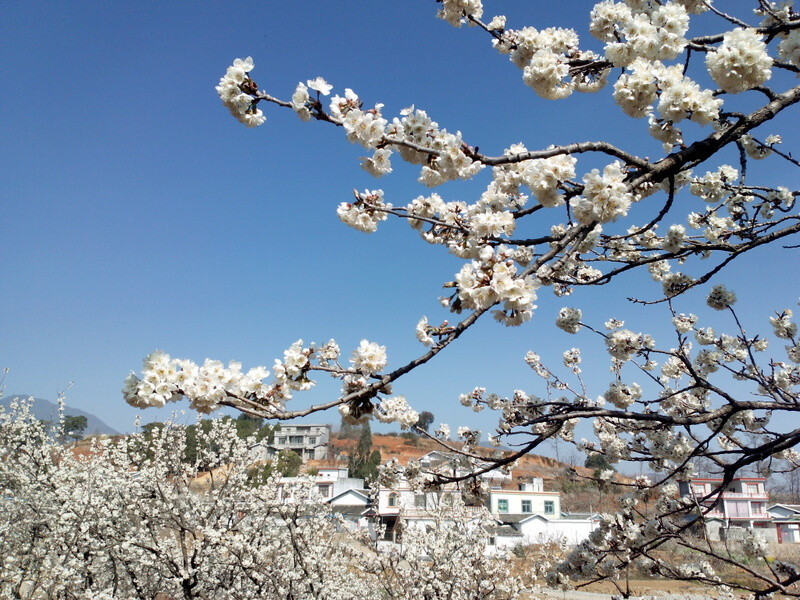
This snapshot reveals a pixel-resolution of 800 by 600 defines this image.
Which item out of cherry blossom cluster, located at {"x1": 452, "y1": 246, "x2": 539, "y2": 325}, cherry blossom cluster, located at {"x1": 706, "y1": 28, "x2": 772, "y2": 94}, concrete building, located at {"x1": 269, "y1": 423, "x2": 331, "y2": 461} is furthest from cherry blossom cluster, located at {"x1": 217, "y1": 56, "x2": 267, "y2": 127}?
concrete building, located at {"x1": 269, "y1": 423, "x2": 331, "y2": 461}

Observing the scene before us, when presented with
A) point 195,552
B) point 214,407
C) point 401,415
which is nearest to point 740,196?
point 401,415

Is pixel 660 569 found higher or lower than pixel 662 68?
lower

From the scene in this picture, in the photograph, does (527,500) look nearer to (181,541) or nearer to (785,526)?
(785,526)

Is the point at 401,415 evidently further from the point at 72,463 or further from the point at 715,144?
the point at 72,463

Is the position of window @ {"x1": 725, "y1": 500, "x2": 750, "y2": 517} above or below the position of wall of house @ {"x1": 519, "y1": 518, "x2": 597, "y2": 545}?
above

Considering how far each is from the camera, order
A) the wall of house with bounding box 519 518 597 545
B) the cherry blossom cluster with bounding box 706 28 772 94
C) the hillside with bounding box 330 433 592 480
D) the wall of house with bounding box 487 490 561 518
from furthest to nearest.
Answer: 1. the hillside with bounding box 330 433 592 480
2. the wall of house with bounding box 487 490 561 518
3. the wall of house with bounding box 519 518 597 545
4. the cherry blossom cluster with bounding box 706 28 772 94

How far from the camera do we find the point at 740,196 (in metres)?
4.20

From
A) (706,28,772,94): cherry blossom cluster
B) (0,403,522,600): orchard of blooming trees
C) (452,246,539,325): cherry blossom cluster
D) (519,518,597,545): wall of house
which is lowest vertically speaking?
(519,518,597,545): wall of house

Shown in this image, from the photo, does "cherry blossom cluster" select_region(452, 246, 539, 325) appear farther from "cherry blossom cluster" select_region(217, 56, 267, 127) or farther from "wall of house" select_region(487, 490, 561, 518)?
"wall of house" select_region(487, 490, 561, 518)

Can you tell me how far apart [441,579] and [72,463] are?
7.70 meters

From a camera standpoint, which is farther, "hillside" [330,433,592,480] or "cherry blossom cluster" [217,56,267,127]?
"hillside" [330,433,592,480]

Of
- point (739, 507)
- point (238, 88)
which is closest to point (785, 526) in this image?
point (739, 507)

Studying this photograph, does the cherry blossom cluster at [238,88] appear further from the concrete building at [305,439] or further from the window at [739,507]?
the concrete building at [305,439]

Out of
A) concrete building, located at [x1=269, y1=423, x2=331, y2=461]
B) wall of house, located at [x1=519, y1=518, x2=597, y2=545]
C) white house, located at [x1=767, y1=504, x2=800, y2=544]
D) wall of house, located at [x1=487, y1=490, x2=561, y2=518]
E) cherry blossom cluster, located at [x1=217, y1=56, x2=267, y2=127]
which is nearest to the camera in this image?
cherry blossom cluster, located at [x1=217, y1=56, x2=267, y2=127]
